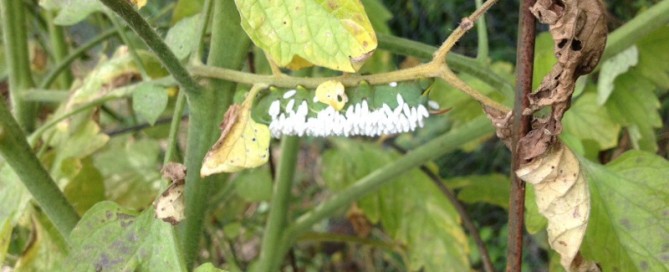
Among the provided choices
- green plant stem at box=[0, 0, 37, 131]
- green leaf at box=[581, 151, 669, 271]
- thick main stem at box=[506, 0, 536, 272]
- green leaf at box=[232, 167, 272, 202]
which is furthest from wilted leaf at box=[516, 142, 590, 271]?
green leaf at box=[232, 167, 272, 202]

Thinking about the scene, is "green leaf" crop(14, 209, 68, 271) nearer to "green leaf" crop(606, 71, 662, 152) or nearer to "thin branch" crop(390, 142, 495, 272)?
"thin branch" crop(390, 142, 495, 272)

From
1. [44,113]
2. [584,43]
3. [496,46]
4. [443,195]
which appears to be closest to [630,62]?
[443,195]

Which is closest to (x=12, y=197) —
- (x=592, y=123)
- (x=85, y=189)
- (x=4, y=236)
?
(x=4, y=236)

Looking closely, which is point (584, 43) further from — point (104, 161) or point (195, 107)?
point (104, 161)

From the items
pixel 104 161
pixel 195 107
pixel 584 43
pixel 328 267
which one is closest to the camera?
pixel 584 43

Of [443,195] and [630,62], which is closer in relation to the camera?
Result: [630,62]

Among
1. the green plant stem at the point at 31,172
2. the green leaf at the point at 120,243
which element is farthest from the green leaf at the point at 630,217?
the green plant stem at the point at 31,172

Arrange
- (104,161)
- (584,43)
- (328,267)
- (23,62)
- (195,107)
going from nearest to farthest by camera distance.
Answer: (584,43)
(195,107)
(23,62)
(104,161)
(328,267)
